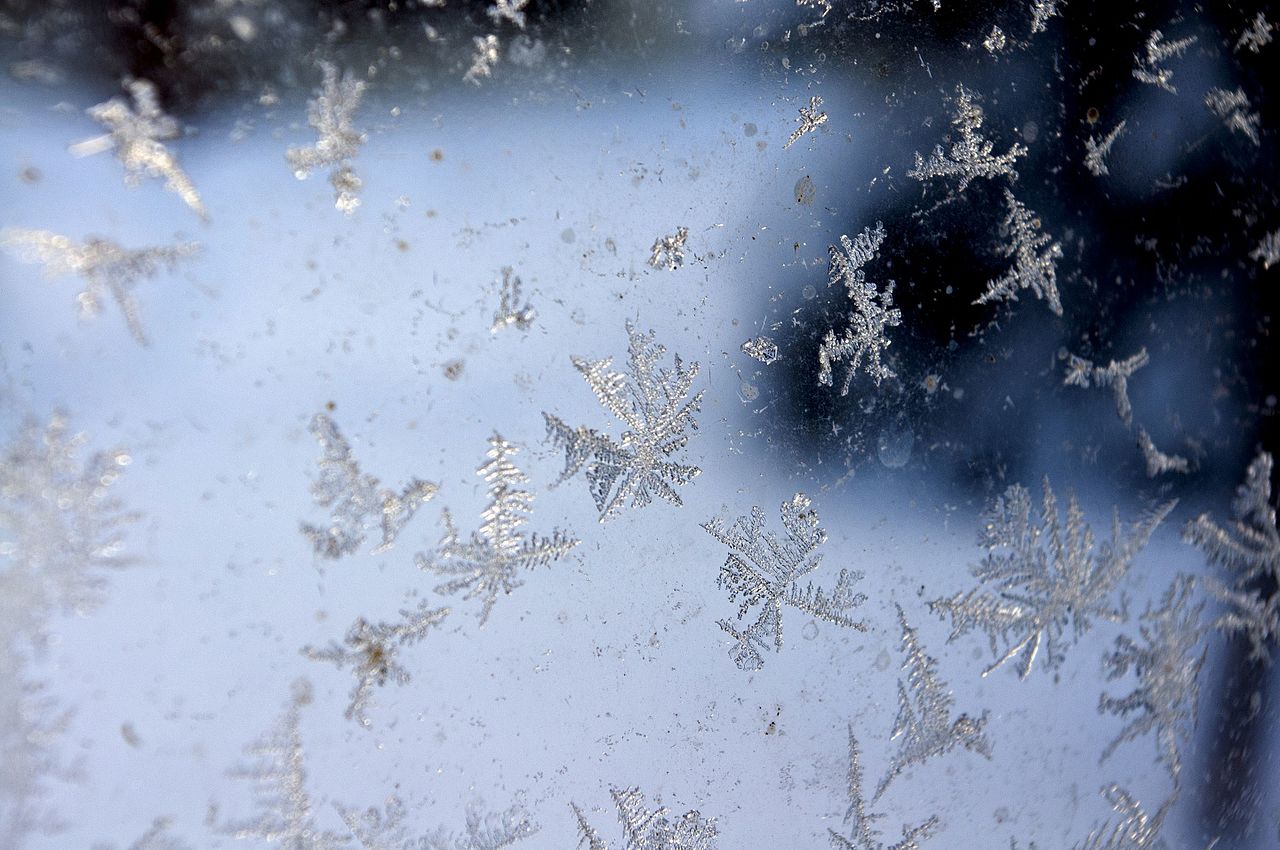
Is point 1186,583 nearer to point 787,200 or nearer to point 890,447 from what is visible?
point 890,447

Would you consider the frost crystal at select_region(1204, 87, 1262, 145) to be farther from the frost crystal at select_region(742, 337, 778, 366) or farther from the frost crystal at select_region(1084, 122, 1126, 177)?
the frost crystal at select_region(742, 337, 778, 366)

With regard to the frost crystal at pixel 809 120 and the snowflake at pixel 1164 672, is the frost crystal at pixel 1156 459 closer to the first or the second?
the snowflake at pixel 1164 672

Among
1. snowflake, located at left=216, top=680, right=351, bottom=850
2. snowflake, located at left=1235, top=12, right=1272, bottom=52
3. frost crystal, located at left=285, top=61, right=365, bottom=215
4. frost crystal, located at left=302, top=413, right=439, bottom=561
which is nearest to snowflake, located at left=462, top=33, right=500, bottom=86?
frost crystal, located at left=285, top=61, right=365, bottom=215

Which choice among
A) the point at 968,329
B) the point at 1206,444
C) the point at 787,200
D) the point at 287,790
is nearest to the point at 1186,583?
the point at 1206,444

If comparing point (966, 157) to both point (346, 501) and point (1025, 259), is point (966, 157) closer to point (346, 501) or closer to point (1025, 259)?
point (1025, 259)

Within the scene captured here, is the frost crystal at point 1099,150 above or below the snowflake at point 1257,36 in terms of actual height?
below

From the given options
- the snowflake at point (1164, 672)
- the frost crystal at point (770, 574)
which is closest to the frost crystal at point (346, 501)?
the frost crystal at point (770, 574)
